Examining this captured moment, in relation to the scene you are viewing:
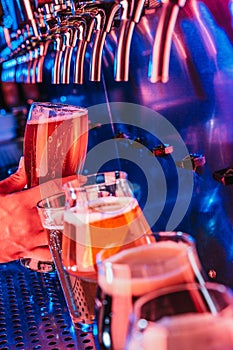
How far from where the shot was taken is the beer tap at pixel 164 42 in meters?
1.14

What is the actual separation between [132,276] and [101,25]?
102 centimetres

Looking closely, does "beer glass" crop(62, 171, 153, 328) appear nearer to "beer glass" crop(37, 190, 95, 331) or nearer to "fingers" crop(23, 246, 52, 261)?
"beer glass" crop(37, 190, 95, 331)

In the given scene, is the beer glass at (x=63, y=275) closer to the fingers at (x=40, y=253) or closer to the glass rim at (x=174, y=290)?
the fingers at (x=40, y=253)

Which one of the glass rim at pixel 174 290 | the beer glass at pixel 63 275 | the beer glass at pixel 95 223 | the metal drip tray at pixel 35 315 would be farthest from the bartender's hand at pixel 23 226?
the glass rim at pixel 174 290

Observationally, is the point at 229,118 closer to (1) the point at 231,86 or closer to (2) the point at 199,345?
(1) the point at 231,86

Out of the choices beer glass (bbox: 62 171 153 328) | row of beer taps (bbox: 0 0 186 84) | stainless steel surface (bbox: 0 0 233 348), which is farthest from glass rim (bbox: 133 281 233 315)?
stainless steel surface (bbox: 0 0 233 348)

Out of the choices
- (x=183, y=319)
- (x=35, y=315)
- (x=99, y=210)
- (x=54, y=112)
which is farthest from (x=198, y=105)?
(x=183, y=319)

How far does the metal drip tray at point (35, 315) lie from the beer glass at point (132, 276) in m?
0.55

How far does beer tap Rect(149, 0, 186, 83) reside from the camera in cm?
114

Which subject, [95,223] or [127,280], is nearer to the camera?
[127,280]

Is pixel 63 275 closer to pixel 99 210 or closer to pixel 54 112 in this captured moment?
pixel 99 210

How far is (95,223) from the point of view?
81 centimetres

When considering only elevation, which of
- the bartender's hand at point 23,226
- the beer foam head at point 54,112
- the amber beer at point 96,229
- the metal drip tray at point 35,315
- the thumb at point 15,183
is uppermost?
the beer foam head at point 54,112

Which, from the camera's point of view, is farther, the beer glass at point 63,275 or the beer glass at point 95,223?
the beer glass at point 63,275
